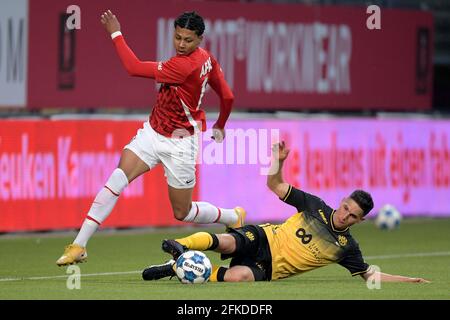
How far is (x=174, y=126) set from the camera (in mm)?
12125

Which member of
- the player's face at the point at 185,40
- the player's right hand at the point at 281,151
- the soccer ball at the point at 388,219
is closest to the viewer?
the player's right hand at the point at 281,151

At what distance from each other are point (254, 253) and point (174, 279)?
755 millimetres

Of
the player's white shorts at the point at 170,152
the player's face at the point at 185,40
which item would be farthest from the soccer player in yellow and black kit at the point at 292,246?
the player's face at the point at 185,40

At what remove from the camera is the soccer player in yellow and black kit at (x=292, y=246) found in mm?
11336

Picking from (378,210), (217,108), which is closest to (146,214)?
(217,108)

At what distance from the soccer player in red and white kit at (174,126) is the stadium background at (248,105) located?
3.49m

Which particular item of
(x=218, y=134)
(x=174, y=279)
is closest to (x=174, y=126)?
(x=218, y=134)

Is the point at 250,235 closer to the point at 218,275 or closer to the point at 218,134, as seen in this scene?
the point at 218,275

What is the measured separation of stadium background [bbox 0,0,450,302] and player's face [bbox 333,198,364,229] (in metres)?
4.89

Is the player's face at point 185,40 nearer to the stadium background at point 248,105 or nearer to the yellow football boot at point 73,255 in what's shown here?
the yellow football boot at point 73,255

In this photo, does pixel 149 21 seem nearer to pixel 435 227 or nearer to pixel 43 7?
pixel 43 7

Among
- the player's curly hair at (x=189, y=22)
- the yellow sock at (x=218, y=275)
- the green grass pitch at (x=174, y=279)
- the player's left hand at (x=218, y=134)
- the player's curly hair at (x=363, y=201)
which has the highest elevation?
the player's curly hair at (x=189, y=22)
